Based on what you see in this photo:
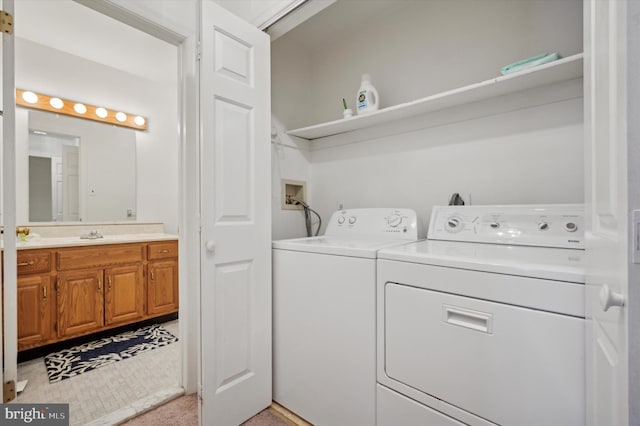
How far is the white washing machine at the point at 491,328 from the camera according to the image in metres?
0.85

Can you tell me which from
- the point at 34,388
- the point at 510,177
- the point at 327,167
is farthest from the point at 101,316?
the point at 510,177

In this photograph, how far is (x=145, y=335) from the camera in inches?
106

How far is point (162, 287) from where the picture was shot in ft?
9.77

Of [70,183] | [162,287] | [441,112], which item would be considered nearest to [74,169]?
[70,183]

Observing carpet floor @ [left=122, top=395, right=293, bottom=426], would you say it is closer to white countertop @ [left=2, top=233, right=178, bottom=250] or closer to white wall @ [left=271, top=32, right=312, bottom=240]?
white wall @ [left=271, top=32, right=312, bottom=240]

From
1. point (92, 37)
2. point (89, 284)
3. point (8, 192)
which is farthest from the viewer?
point (92, 37)

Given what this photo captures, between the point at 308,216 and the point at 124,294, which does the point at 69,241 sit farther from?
the point at 308,216

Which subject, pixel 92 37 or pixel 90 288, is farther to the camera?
pixel 92 37

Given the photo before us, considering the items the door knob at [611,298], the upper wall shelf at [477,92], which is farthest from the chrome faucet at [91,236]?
the door knob at [611,298]

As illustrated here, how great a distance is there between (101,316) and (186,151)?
1.85m

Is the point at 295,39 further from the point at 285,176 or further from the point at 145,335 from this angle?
the point at 145,335

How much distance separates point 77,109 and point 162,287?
1.99 metres

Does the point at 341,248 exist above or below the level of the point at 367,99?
below

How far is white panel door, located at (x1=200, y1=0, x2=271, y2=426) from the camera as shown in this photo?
1379mm
